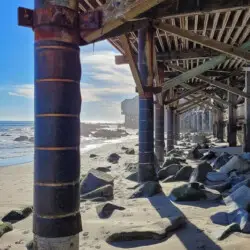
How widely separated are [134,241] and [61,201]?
2054mm

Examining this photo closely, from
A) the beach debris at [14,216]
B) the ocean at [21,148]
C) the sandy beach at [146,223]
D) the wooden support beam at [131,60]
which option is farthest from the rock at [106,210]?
the ocean at [21,148]

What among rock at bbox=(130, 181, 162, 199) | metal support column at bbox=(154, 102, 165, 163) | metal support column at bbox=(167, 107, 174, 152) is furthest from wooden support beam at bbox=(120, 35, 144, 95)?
metal support column at bbox=(167, 107, 174, 152)

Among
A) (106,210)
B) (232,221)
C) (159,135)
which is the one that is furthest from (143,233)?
(159,135)

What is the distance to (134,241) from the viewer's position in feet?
15.6

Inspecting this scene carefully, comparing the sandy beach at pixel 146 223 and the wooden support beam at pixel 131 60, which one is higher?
the wooden support beam at pixel 131 60

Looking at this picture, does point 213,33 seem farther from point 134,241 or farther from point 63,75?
point 63,75

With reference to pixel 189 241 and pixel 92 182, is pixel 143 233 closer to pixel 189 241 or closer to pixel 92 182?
pixel 189 241

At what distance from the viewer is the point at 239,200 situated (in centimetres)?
584

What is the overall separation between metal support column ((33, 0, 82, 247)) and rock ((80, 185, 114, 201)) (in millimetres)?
4768

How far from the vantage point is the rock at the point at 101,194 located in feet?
25.8

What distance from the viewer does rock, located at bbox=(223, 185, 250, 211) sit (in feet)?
18.2

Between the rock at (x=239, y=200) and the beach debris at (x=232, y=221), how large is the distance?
0.21 metres

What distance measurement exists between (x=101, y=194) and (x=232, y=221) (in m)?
3.56

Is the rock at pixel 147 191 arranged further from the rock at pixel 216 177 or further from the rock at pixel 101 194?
the rock at pixel 216 177
